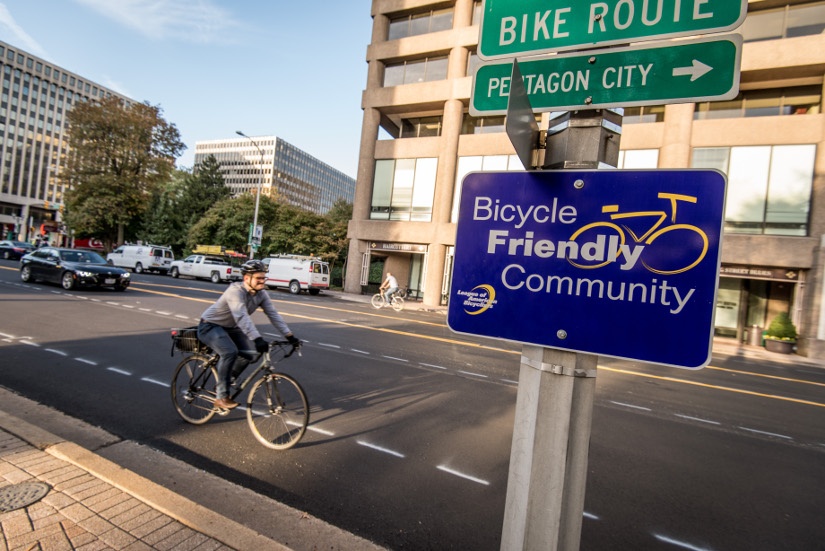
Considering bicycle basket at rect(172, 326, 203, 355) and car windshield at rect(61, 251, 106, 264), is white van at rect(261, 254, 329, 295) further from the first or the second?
bicycle basket at rect(172, 326, 203, 355)

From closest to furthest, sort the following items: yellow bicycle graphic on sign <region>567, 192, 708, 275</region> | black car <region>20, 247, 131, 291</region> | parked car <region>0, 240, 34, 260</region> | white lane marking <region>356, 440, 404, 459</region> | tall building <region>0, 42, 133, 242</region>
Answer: yellow bicycle graphic on sign <region>567, 192, 708, 275</region>, white lane marking <region>356, 440, 404, 459</region>, black car <region>20, 247, 131, 291</region>, parked car <region>0, 240, 34, 260</region>, tall building <region>0, 42, 133, 242</region>

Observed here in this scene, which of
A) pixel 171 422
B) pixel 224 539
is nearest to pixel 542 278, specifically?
pixel 224 539

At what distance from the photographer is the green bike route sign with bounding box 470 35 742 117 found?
157cm

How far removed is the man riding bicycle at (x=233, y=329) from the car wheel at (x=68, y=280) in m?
15.2

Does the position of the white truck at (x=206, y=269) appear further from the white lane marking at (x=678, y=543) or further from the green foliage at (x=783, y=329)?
the white lane marking at (x=678, y=543)

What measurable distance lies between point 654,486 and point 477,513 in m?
1.88

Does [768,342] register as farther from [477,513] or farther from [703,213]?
[703,213]

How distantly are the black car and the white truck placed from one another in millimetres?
12048

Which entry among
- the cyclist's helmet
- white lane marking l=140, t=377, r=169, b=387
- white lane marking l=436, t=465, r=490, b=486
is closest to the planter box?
white lane marking l=436, t=465, r=490, b=486

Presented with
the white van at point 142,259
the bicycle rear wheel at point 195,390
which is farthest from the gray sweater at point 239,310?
the white van at point 142,259

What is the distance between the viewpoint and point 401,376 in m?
7.42

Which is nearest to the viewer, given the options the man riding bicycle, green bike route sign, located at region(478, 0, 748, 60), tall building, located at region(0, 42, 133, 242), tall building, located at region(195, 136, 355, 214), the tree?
green bike route sign, located at region(478, 0, 748, 60)

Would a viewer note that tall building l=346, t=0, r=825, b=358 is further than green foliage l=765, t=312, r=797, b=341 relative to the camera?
Yes

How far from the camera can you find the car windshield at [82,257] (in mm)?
16691
